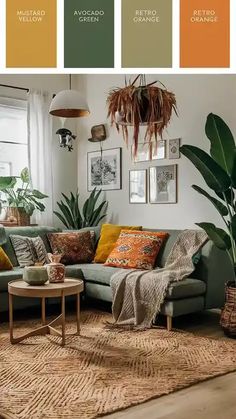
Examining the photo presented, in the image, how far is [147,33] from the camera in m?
1.03

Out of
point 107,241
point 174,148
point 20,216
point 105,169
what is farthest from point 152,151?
point 20,216

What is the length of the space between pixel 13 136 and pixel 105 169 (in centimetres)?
119

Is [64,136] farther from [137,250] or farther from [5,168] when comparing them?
[137,250]

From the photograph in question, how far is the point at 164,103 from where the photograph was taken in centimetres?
340

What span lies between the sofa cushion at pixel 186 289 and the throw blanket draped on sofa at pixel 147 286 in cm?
4

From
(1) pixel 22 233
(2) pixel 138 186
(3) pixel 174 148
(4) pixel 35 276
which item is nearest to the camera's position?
(4) pixel 35 276

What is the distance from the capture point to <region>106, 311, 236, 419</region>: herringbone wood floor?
202 cm

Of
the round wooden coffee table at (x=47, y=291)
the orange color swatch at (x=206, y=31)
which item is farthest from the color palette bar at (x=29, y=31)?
the round wooden coffee table at (x=47, y=291)

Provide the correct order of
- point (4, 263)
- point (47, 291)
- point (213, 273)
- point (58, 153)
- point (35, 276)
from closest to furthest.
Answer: point (47, 291)
point (35, 276)
point (213, 273)
point (4, 263)
point (58, 153)

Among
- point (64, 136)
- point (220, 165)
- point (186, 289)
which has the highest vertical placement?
point (64, 136)

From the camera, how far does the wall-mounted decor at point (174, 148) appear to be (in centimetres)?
474

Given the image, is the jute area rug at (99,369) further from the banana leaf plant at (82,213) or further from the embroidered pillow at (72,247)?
the banana leaf plant at (82,213)

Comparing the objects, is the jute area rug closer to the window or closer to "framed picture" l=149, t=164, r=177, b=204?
"framed picture" l=149, t=164, r=177, b=204

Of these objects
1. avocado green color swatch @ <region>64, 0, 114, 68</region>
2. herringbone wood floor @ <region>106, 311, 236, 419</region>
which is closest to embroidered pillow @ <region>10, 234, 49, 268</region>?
herringbone wood floor @ <region>106, 311, 236, 419</region>
